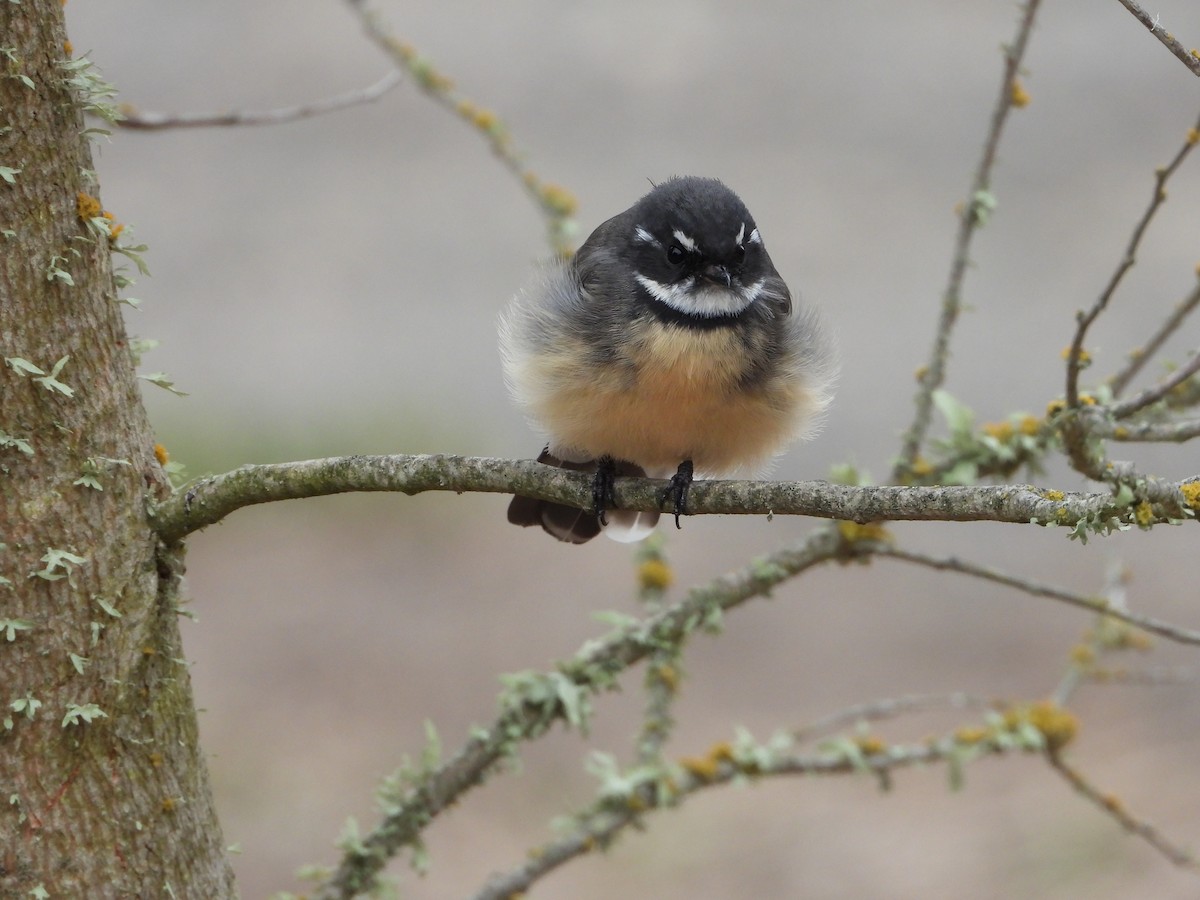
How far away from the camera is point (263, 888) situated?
650 cm

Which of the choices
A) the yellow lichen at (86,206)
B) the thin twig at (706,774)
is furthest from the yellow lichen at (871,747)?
the yellow lichen at (86,206)

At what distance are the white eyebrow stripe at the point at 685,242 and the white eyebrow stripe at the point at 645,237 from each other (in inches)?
2.6

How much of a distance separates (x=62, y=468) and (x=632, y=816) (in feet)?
6.37

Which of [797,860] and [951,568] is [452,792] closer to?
[951,568]

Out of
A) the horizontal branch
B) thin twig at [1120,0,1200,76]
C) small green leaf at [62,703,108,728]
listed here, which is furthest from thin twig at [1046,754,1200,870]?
small green leaf at [62,703,108,728]

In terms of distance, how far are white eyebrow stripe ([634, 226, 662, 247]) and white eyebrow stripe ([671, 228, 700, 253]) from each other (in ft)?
0.21

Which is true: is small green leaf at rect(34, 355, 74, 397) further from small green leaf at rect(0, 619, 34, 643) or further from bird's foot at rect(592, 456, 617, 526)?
bird's foot at rect(592, 456, 617, 526)

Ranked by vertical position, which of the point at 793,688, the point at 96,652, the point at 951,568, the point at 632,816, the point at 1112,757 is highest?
the point at 793,688

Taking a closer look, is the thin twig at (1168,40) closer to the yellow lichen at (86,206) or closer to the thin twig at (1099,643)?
the yellow lichen at (86,206)

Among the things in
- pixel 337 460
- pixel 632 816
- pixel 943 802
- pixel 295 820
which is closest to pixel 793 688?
pixel 943 802

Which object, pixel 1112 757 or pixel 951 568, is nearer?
pixel 951 568

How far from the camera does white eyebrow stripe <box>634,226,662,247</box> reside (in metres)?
3.86

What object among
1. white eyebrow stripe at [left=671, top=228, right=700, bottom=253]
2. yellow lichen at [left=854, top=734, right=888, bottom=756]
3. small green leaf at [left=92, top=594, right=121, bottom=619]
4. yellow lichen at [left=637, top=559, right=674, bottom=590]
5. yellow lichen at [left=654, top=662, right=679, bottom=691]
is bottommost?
small green leaf at [left=92, top=594, right=121, bottom=619]

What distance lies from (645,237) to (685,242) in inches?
5.5
